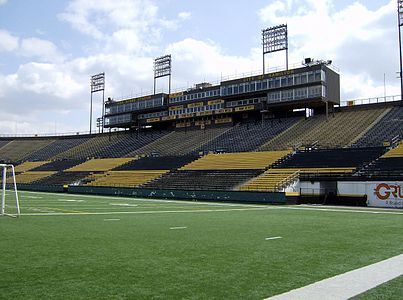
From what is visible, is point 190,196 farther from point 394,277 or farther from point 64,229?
point 394,277

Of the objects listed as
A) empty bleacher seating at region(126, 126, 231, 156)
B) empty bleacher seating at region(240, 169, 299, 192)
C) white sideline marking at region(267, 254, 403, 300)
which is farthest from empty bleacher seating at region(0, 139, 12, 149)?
white sideline marking at region(267, 254, 403, 300)

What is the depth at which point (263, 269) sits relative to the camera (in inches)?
308

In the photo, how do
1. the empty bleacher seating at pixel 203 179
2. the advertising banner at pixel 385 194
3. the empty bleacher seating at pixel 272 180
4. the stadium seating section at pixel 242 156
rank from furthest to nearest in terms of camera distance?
1. the empty bleacher seating at pixel 203 179
2. the stadium seating section at pixel 242 156
3. the empty bleacher seating at pixel 272 180
4. the advertising banner at pixel 385 194

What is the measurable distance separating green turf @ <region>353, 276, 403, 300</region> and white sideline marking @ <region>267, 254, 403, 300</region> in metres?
0.11

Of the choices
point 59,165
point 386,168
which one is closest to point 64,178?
point 59,165

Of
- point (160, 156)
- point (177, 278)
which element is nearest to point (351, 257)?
point (177, 278)

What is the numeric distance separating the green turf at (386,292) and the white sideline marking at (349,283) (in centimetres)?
11

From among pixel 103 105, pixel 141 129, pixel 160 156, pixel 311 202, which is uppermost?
pixel 103 105

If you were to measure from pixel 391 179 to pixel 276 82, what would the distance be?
28953 mm

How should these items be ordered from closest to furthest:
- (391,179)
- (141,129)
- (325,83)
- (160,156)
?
(391,179), (325,83), (160,156), (141,129)

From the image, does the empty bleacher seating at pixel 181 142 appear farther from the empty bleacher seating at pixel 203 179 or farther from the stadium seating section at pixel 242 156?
the empty bleacher seating at pixel 203 179

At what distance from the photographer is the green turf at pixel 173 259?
6.25 m

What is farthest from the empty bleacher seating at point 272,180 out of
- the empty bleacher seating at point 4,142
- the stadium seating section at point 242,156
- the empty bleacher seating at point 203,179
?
the empty bleacher seating at point 4,142

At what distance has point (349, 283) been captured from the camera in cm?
689
